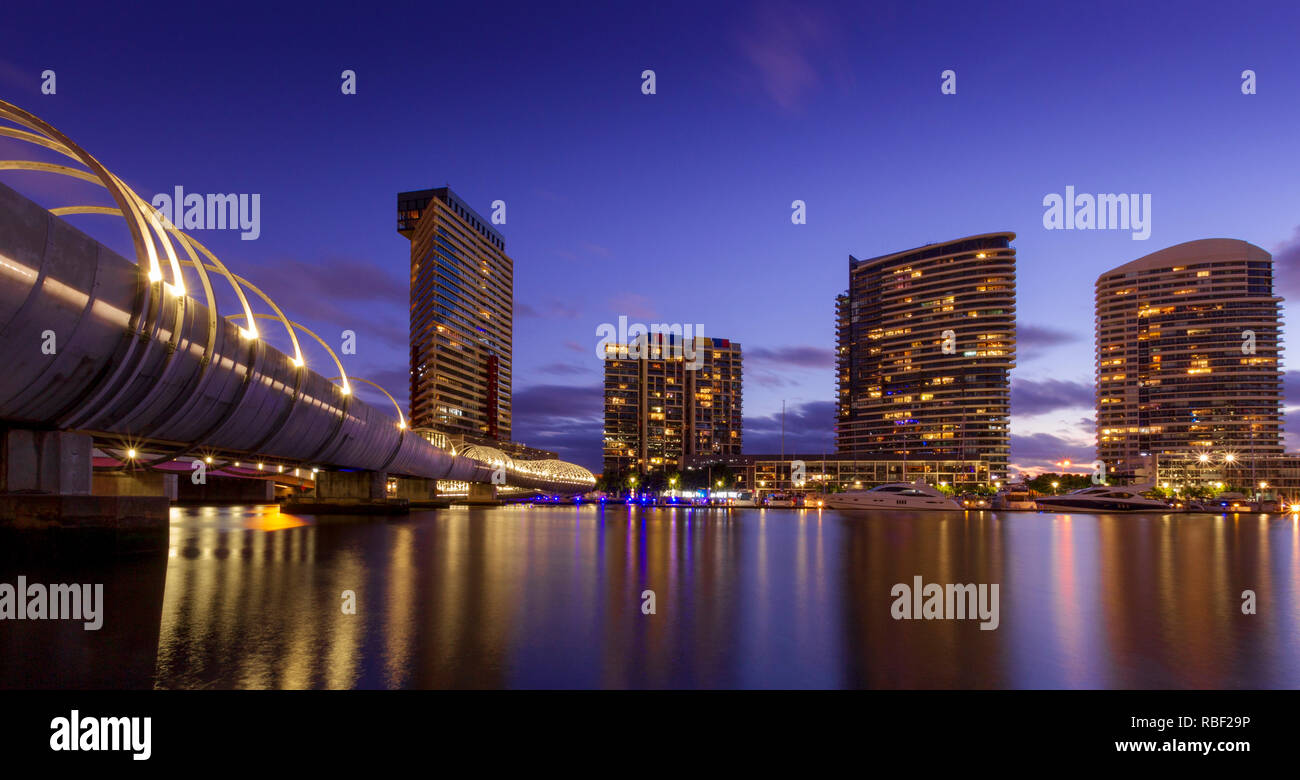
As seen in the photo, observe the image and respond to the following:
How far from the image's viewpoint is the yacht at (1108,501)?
3937 inches

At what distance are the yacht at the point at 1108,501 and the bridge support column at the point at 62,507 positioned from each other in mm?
111411

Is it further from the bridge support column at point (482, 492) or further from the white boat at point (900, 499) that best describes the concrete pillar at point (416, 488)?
the white boat at point (900, 499)

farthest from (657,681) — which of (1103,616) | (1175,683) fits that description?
(1103,616)

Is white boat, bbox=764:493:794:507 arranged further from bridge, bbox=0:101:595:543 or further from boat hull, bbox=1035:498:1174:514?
bridge, bbox=0:101:595:543

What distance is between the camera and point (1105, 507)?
10094 centimetres

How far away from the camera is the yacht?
10000 cm

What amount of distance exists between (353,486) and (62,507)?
44730 mm

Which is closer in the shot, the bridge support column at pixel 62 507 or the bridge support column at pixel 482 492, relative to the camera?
the bridge support column at pixel 62 507

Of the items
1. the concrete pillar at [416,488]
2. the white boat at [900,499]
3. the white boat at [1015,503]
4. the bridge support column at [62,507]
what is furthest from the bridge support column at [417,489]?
the white boat at [1015,503]

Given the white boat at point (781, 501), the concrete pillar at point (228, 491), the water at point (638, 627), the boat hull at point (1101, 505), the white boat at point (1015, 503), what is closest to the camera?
the water at point (638, 627)

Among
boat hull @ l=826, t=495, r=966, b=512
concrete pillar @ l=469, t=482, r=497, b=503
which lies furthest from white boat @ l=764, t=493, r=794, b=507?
concrete pillar @ l=469, t=482, r=497, b=503

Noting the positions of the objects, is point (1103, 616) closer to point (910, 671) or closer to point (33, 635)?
point (910, 671)

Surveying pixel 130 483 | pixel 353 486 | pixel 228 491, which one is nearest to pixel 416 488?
pixel 353 486
